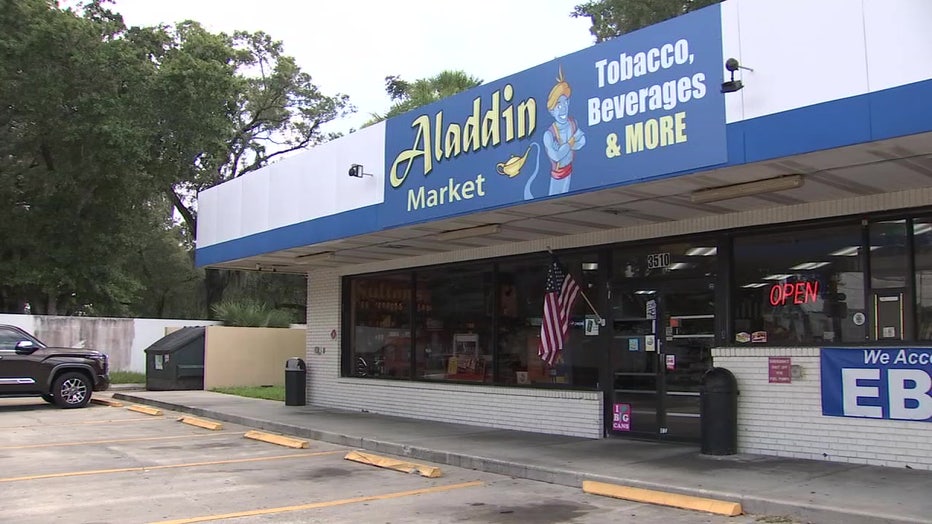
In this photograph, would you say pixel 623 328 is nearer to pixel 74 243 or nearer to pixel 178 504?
pixel 178 504

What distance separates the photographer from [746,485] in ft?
25.2

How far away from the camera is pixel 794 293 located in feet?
31.2

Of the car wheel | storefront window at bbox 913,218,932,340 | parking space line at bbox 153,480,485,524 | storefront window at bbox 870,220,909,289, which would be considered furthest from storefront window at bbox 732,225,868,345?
the car wheel

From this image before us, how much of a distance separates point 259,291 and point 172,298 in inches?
513

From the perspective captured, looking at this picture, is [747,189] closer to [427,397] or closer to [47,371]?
[427,397]

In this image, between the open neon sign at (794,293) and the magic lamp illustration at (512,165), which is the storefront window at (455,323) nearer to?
the magic lamp illustration at (512,165)

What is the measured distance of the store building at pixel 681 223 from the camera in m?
7.12

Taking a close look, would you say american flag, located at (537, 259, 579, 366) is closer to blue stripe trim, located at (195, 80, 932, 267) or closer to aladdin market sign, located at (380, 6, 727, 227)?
aladdin market sign, located at (380, 6, 727, 227)

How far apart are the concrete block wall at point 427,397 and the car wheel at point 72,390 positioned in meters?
5.27

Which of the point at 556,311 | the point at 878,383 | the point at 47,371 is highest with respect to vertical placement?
the point at 556,311

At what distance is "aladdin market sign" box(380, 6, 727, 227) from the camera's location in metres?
7.78

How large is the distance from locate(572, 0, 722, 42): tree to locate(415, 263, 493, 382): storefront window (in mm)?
13397

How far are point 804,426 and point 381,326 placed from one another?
8864mm

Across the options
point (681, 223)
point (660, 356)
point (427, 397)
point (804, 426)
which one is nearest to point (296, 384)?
point (427, 397)
